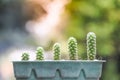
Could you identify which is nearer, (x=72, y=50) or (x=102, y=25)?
(x=72, y=50)

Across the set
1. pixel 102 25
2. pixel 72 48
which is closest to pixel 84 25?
pixel 102 25

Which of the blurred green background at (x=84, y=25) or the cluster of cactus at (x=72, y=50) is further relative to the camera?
the blurred green background at (x=84, y=25)

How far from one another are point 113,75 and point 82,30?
53 cm

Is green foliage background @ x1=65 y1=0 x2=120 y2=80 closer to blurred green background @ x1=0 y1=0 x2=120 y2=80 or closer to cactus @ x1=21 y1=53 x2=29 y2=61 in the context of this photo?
blurred green background @ x1=0 y1=0 x2=120 y2=80

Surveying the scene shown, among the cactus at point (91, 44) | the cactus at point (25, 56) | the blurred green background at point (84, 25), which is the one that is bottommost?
the cactus at point (25, 56)

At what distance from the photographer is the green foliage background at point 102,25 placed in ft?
17.2

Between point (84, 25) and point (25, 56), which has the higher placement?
point (84, 25)

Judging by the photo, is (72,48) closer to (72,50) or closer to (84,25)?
(72,50)

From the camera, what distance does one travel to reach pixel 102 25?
17.2 feet

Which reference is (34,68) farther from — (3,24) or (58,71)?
(3,24)

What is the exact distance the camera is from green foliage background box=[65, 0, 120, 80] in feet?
17.2

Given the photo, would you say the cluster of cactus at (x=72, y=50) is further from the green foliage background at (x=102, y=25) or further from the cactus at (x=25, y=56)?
the green foliage background at (x=102, y=25)

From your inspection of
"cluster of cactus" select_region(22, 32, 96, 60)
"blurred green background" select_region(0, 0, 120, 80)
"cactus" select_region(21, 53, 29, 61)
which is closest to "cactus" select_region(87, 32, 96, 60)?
"cluster of cactus" select_region(22, 32, 96, 60)

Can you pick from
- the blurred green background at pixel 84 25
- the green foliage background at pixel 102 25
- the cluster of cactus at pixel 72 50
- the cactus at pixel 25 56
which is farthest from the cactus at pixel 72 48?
the green foliage background at pixel 102 25
